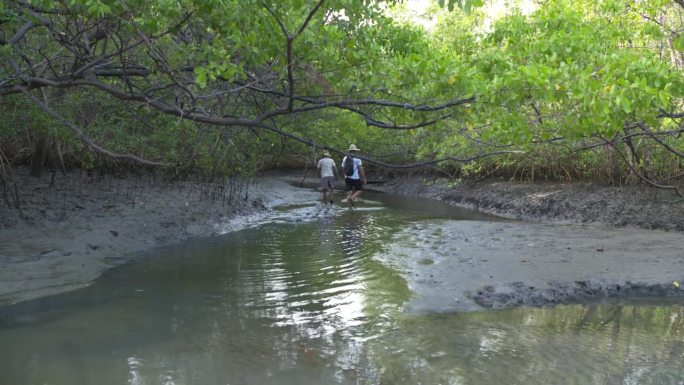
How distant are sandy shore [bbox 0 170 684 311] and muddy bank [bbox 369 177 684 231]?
0.03 meters

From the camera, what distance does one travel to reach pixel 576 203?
13328mm

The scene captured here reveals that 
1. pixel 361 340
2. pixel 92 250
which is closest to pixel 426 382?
pixel 361 340

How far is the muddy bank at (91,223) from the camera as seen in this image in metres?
6.91

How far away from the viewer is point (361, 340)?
195 inches

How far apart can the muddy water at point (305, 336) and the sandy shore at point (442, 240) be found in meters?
0.45

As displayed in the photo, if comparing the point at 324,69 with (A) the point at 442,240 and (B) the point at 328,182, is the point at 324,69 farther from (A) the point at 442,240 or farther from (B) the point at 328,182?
(B) the point at 328,182

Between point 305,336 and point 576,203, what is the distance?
10185mm

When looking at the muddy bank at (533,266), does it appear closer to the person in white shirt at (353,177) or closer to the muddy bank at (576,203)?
the muddy bank at (576,203)

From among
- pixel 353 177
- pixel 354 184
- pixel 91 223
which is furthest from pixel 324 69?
pixel 354 184

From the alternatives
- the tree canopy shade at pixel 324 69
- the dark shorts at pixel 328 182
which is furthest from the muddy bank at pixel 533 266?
the dark shorts at pixel 328 182

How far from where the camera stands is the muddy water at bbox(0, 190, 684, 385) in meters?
4.22

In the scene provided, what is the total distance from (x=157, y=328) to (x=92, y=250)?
365 cm

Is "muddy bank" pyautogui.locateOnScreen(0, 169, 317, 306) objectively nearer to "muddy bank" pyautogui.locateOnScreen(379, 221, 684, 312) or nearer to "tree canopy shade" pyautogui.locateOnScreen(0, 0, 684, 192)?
"tree canopy shade" pyautogui.locateOnScreen(0, 0, 684, 192)

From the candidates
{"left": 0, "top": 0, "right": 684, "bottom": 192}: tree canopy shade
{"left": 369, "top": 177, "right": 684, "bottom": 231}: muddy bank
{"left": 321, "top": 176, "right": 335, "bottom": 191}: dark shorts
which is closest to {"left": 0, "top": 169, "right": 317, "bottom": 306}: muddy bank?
{"left": 0, "top": 0, "right": 684, "bottom": 192}: tree canopy shade
